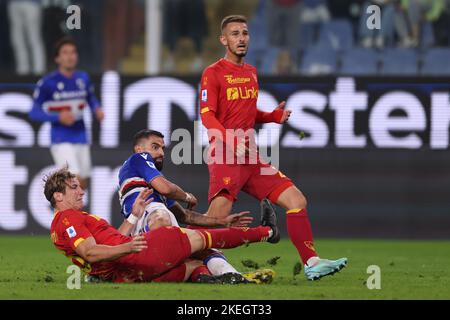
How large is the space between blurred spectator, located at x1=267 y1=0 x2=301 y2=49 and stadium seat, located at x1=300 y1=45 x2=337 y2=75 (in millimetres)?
252

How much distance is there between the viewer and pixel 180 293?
7.97 m

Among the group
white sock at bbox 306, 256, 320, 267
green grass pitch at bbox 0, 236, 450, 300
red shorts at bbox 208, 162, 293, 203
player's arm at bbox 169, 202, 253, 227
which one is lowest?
green grass pitch at bbox 0, 236, 450, 300

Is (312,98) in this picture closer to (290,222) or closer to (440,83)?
(440,83)

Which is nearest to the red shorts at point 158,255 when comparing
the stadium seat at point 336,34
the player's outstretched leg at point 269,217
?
the player's outstretched leg at point 269,217

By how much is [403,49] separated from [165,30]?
142 inches

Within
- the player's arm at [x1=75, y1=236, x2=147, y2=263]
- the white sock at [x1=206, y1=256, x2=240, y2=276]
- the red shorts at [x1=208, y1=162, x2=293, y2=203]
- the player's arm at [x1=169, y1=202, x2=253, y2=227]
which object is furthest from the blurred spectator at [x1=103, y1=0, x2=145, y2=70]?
the player's arm at [x1=75, y1=236, x2=147, y2=263]

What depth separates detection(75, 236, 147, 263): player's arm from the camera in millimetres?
8086

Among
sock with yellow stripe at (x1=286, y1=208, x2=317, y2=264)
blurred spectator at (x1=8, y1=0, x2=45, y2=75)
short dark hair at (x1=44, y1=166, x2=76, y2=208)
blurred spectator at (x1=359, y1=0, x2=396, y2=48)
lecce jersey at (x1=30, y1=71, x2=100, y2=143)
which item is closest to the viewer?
short dark hair at (x1=44, y1=166, x2=76, y2=208)

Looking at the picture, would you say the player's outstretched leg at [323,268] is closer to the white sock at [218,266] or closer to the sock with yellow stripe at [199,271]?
the white sock at [218,266]

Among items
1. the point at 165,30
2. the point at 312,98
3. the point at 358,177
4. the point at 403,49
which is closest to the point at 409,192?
the point at 358,177

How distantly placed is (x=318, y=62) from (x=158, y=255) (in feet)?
31.2

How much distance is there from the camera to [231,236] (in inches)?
341

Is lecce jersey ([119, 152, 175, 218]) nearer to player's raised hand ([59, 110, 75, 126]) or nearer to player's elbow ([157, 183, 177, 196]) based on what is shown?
player's elbow ([157, 183, 177, 196])

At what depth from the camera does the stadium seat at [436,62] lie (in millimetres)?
17031
